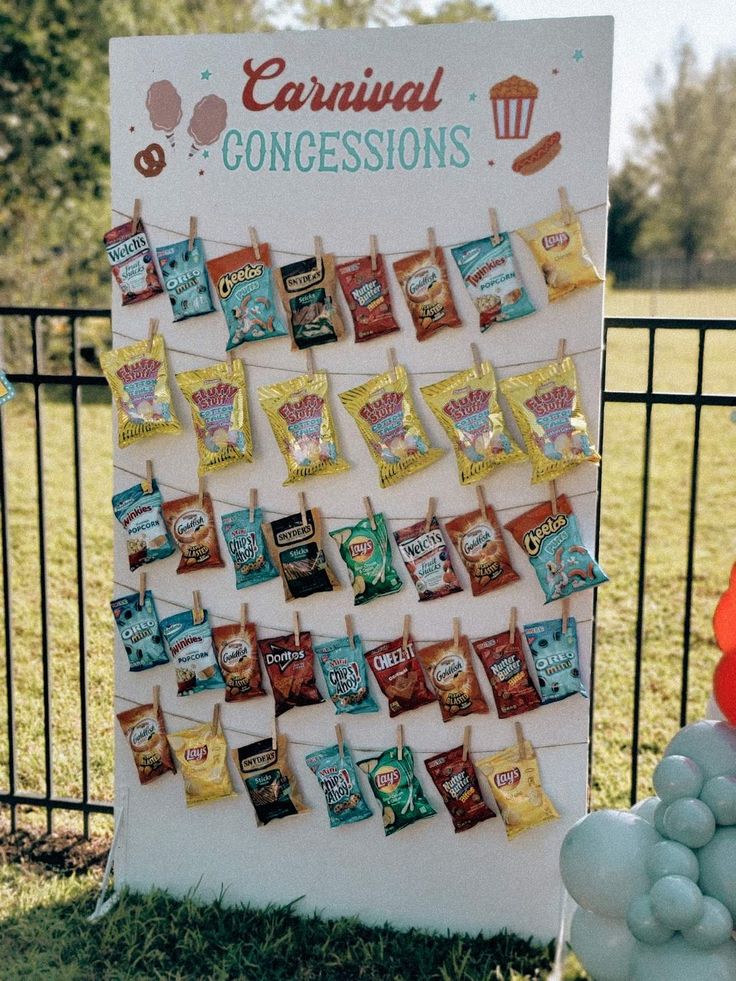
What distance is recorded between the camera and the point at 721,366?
Answer: 14289mm

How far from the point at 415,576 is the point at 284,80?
137 cm

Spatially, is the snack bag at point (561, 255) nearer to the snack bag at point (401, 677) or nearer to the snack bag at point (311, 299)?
the snack bag at point (311, 299)

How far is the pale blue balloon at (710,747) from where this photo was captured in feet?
8.16

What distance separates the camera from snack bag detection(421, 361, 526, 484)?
2.91 m

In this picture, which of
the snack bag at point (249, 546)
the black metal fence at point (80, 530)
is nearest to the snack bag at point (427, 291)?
the black metal fence at point (80, 530)

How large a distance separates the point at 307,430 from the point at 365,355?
0.26 metres

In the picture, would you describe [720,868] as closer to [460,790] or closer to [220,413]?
[460,790]

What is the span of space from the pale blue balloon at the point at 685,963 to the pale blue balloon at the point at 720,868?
94 millimetres

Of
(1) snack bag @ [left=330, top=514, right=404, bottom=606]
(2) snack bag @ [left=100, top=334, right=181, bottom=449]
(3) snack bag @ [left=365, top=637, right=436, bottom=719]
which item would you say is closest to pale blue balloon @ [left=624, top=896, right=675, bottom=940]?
(3) snack bag @ [left=365, top=637, right=436, bottom=719]

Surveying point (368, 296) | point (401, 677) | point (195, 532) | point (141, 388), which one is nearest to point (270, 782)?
point (401, 677)

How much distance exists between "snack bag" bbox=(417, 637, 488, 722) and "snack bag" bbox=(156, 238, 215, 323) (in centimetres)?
114

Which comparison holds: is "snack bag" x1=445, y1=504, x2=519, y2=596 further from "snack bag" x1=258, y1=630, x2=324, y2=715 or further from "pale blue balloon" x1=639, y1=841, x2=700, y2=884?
Answer: "pale blue balloon" x1=639, y1=841, x2=700, y2=884

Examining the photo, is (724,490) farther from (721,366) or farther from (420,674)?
A: (721,366)

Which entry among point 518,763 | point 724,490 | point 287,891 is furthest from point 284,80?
point 724,490
